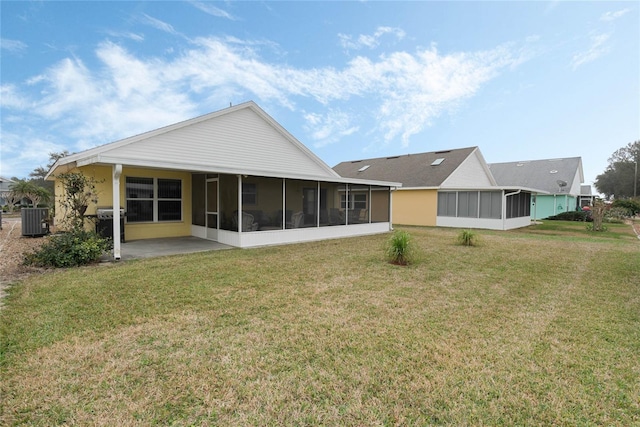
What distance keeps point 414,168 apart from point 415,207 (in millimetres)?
3397

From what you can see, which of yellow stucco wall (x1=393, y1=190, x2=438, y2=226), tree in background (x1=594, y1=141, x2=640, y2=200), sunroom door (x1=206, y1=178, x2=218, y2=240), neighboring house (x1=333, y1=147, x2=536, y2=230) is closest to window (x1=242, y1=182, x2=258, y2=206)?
sunroom door (x1=206, y1=178, x2=218, y2=240)

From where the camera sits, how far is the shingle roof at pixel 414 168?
18953 mm

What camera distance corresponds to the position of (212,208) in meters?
10.4

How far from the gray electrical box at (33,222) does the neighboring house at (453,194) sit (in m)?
17.3

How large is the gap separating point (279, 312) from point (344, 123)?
56.0 ft

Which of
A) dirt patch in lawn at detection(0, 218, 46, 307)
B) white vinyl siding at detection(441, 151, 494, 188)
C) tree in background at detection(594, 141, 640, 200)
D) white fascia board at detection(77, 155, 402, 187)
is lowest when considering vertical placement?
dirt patch in lawn at detection(0, 218, 46, 307)

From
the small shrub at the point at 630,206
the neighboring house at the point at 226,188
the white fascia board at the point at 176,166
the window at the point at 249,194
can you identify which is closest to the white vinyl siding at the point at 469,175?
the neighboring house at the point at 226,188

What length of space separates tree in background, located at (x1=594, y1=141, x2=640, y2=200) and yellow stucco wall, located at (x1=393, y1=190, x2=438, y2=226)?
39219mm

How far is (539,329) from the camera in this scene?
3846 millimetres

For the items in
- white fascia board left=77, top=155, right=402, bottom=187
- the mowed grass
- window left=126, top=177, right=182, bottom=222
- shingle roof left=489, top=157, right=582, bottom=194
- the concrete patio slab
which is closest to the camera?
the mowed grass

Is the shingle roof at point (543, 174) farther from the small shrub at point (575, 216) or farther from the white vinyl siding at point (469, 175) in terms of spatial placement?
the white vinyl siding at point (469, 175)

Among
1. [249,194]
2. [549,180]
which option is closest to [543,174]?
[549,180]

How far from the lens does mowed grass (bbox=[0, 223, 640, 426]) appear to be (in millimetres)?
2314

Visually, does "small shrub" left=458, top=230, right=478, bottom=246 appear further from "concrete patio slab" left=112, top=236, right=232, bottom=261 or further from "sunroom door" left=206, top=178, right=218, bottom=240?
"sunroom door" left=206, top=178, right=218, bottom=240
